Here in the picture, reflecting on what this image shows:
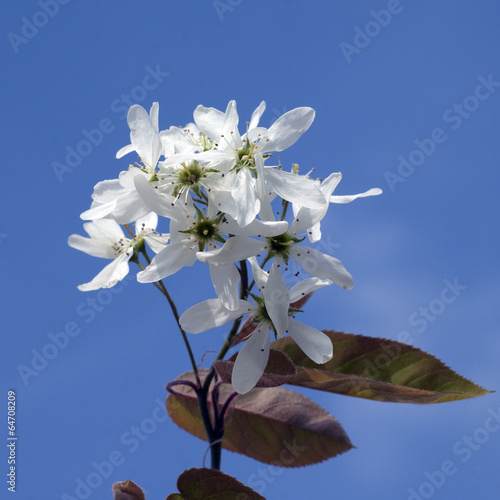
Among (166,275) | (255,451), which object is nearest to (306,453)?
(255,451)

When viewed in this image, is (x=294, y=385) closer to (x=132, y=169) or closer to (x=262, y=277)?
(x=262, y=277)

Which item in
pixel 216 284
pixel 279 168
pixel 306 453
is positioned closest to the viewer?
pixel 216 284

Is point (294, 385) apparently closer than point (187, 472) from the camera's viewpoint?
No

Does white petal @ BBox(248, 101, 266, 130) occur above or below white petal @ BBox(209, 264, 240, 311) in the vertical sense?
above

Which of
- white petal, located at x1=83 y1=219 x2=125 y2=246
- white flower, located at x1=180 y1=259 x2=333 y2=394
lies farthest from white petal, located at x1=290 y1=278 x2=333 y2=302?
white petal, located at x1=83 y1=219 x2=125 y2=246

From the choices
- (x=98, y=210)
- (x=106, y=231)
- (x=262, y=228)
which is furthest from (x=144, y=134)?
(x=262, y=228)

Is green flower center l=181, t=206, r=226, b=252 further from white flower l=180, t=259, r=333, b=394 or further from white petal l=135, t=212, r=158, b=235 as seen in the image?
white petal l=135, t=212, r=158, b=235

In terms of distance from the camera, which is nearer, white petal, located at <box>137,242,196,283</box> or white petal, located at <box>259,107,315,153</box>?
white petal, located at <box>137,242,196,283</box>

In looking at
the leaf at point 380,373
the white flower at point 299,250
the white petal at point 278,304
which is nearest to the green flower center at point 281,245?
the white flower at point 299,250
